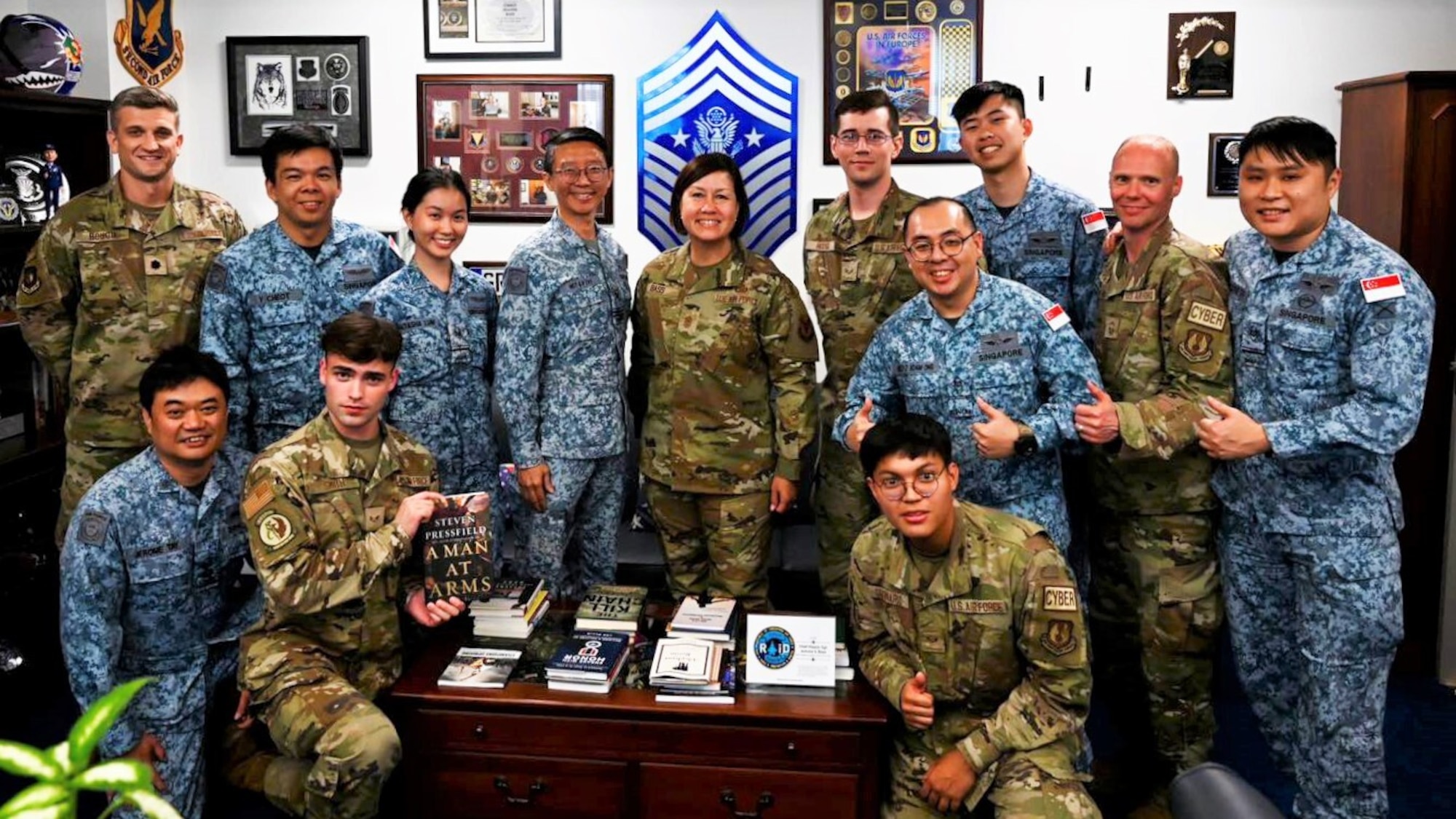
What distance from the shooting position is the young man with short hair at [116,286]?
3521 mm

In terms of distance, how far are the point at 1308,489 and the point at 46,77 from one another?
402cm

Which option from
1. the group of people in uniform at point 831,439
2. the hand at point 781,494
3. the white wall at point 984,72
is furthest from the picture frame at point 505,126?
the hand at point 781,494

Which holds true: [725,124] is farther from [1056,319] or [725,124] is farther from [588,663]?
[588,663]

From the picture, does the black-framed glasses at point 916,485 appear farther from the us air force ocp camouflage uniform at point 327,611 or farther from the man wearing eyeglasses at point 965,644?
the us air force ocp camouflage uniform at point 327,611

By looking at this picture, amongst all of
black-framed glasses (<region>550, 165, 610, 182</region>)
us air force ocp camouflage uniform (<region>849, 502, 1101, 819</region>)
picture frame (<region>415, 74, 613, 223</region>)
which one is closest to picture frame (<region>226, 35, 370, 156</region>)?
picture frame (<region>415, 74, 613, 223</region>)

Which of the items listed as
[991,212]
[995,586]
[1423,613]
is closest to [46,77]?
[991,212]

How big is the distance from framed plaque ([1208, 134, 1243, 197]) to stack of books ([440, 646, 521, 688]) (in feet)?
11.1

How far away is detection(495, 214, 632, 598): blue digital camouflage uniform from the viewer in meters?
3.47

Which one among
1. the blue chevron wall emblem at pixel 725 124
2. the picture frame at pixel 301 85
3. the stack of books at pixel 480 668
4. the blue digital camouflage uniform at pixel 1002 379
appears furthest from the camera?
the picture frame at pixel 301 85

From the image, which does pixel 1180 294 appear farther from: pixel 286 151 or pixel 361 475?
pixel 286 151

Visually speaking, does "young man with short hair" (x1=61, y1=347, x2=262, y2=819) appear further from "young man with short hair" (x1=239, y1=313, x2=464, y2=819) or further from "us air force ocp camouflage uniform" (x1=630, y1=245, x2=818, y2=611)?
"us air force ocp camouflage uniform" (x1=630, y1=245, x2=818, y2=611)

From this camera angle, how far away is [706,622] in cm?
304

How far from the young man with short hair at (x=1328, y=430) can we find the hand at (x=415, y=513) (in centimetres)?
180

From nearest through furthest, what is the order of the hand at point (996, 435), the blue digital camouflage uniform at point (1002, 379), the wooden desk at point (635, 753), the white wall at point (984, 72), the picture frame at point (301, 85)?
the wooden desk at point (635, 753), the hand at point (996, 435), the blue digital camouflage uniform at point (1002, 379), the white wall at point (984, 72), the picture frame at point (301, 85)
